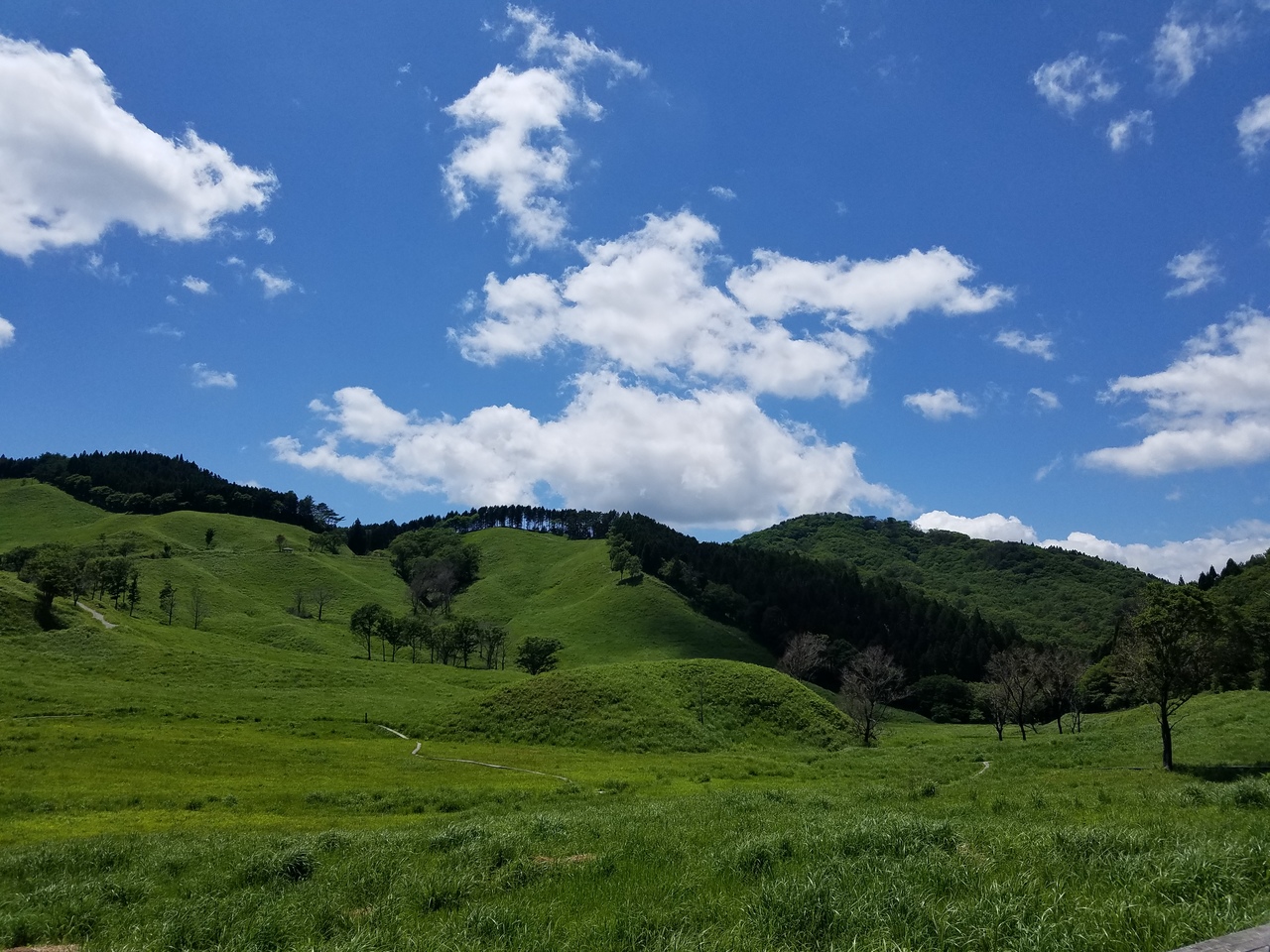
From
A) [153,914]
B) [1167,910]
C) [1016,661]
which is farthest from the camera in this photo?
[1016,661]

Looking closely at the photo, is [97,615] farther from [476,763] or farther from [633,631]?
[476,763]

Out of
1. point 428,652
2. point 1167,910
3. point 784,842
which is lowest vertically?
point 428,652

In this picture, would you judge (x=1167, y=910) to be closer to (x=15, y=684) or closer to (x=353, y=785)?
(x=353, y=785)

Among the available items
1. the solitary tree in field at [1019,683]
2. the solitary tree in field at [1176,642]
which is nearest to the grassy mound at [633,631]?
the solitary tree in field at [1019,683]

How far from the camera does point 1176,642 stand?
38.2 metres

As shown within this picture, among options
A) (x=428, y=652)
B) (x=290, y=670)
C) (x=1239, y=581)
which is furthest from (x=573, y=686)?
(x=1239, y=581)

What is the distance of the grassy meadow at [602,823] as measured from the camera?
920cm

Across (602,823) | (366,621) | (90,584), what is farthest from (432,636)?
(602,823)

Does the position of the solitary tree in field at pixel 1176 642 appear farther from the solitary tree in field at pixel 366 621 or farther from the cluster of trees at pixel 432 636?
the solitary tree in field at pixel 366 621

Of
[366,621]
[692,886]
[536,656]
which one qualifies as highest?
[692,886]

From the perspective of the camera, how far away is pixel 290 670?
337ft

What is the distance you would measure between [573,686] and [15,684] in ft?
200

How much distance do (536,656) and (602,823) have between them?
412ft

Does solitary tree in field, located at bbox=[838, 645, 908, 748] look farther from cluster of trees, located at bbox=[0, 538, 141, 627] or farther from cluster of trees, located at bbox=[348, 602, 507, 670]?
cluster of trees, located at bbox=[0, 538, 141, 627]
